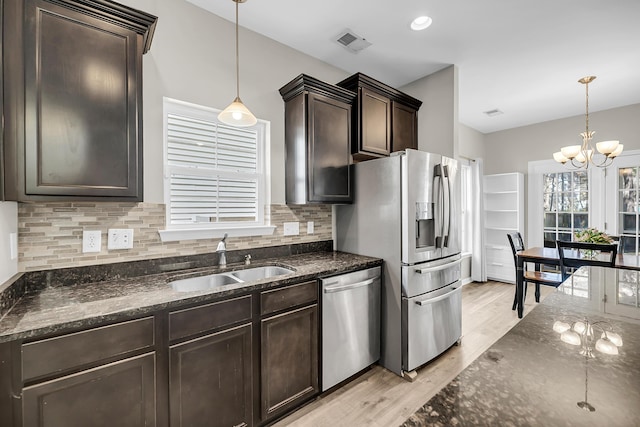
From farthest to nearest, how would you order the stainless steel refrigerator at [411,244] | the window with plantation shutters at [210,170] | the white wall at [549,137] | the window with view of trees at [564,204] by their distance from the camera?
the window with view of trees at [564,204]
the white wall at [549,137]
the stainless steel refrigerator at [411,244]
the window with plantation shutters at [210,170]

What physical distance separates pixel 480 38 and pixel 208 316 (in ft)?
10.3

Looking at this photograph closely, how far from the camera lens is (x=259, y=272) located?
2.30 metres

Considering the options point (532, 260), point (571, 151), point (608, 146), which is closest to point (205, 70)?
point (532, 260)

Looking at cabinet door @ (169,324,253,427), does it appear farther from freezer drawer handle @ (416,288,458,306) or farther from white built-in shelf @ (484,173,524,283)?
white built-in shelf @ (484,173,524,283)

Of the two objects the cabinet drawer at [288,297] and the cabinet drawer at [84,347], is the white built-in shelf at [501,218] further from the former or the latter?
the cabinet drawer at [84,347]

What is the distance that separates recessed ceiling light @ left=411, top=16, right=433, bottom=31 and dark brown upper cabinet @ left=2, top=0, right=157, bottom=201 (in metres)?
1.98

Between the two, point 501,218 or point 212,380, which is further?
point 501,218

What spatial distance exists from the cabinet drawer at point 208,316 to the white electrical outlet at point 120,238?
737mm

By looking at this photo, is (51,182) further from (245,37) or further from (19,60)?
(245,37)

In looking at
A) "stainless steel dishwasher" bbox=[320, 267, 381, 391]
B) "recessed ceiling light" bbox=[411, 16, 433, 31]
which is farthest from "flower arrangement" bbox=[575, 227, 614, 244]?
"recessed ceiling light" bbox=[411, 16, 433, 31]

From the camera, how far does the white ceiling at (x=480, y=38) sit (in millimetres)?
2252

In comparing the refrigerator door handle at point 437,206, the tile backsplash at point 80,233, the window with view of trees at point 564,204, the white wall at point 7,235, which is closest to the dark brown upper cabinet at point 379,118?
the refrigerator door handle at point 437,206

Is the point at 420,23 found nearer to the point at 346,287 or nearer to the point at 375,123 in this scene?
the point at 375,123

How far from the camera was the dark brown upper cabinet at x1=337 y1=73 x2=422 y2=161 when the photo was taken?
2.81m
